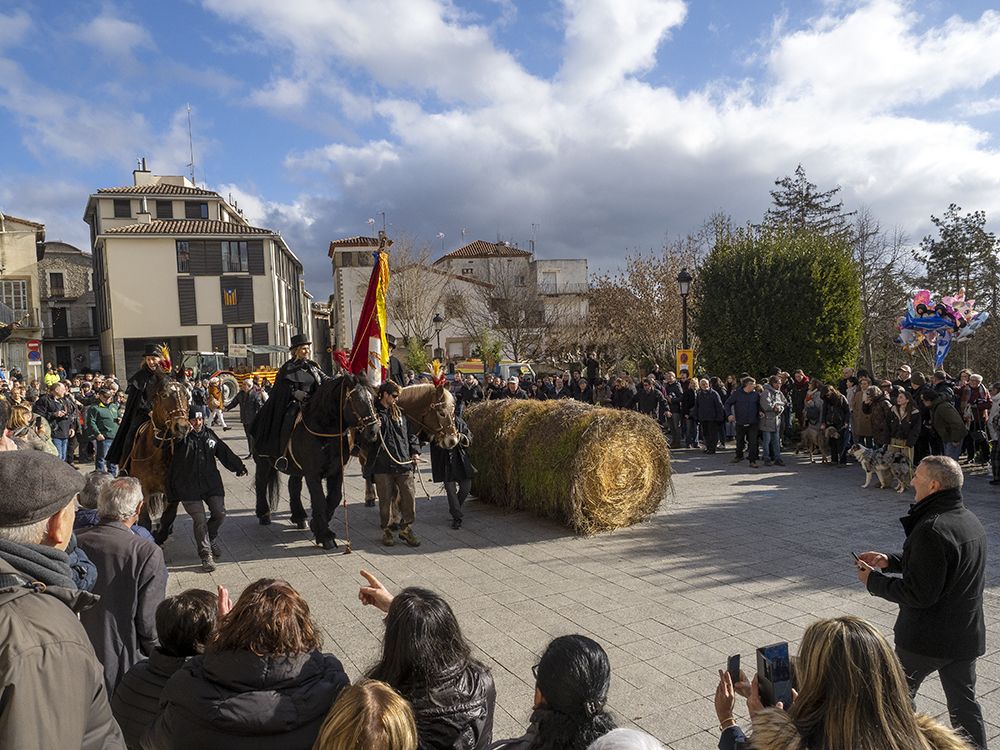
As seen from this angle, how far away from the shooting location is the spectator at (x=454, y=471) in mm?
9094

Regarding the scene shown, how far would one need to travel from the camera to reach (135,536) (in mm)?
3926

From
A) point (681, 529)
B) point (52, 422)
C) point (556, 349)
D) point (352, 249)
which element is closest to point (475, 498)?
point (681, 529)

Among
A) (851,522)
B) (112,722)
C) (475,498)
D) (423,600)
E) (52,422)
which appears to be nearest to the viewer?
(112,722)

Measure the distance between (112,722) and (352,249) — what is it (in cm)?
5434

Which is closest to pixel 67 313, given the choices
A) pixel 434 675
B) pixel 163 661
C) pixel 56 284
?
pixel 56 284

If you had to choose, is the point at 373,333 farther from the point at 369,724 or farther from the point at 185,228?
the point at 185,228

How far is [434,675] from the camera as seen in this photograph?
2.56m

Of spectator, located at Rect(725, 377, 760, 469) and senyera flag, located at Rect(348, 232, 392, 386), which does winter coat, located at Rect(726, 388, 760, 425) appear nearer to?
spectator, located at Rect(725, 377, 760, 469)

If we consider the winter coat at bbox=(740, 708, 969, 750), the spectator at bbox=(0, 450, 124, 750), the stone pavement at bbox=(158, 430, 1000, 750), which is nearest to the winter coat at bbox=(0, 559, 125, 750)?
the spectator at bbox=(0, 450, 124, 750)

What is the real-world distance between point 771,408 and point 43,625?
13.5 metres

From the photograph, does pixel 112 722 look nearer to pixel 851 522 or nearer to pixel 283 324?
pixel 851 522

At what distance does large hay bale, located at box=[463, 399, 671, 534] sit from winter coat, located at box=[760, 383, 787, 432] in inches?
213

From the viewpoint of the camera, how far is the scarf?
6.20 feet

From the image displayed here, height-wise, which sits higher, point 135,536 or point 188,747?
point 135,536
